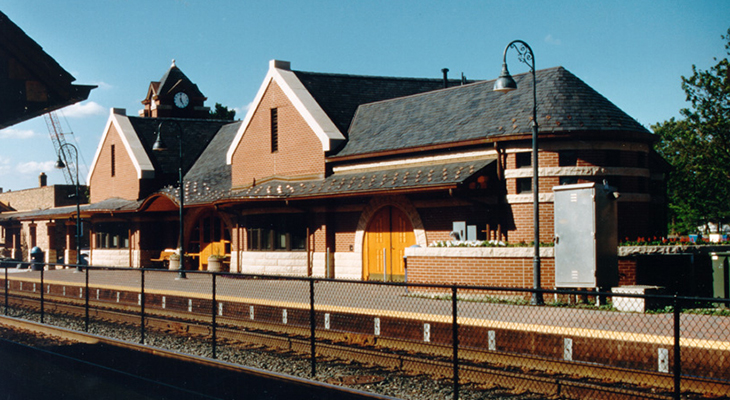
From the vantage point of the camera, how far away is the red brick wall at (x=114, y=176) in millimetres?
41562

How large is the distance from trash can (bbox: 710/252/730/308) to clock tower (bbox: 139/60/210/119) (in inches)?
1574

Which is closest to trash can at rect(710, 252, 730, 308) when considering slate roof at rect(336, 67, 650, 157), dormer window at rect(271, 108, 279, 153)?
slate roof at rect(336, 67, 650, 157)

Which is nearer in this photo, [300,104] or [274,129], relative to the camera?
[300,104]

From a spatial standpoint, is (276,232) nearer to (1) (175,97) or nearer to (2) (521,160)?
(2) (521,160)

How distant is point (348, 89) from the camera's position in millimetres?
32344

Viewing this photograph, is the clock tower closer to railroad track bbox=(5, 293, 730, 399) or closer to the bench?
the bench

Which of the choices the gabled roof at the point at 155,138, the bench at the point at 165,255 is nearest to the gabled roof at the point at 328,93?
the bench at the point at 165,255

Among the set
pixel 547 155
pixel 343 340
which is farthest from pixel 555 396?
pixel 547 155

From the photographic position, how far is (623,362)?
10422 millimetres

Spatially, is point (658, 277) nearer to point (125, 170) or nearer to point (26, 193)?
point (125, 170)

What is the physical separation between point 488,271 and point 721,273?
5.41 meters

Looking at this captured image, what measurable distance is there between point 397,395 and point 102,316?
12187 millimetres

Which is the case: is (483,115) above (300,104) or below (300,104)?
below

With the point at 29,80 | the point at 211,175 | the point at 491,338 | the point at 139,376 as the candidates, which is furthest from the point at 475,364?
the point at 211,175
